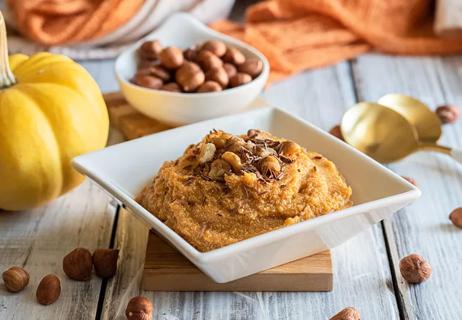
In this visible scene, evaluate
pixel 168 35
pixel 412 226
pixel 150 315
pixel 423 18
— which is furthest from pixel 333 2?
pixel 150 315

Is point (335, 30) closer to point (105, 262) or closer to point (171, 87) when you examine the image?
point (171, 87)

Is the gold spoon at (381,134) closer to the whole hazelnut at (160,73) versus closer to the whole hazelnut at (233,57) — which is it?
the whole hazelnut at (233,57)

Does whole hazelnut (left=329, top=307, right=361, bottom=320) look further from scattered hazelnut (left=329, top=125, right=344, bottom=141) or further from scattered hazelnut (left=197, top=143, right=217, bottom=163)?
scattered hazelnut (left=329, top=125, right=344, bottom=141)

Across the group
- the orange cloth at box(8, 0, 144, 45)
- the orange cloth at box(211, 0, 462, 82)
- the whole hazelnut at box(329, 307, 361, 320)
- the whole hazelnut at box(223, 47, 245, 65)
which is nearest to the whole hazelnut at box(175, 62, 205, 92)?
the whole hazelnut at box(223, 47, 245, 65)

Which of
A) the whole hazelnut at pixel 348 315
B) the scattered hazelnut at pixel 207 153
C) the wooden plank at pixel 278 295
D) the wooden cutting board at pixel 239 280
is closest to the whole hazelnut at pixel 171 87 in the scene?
the wooden plank at pixel 278 295

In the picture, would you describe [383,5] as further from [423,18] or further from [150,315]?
[150,315]

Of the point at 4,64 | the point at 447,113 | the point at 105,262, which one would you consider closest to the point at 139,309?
the point at 105,262

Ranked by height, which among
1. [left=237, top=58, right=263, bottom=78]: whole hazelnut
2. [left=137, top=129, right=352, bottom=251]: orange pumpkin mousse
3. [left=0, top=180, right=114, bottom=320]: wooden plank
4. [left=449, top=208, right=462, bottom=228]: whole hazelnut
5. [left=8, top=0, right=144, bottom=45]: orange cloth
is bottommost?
[left=8, top=0, right=144, bottom=45]: orange cloth
